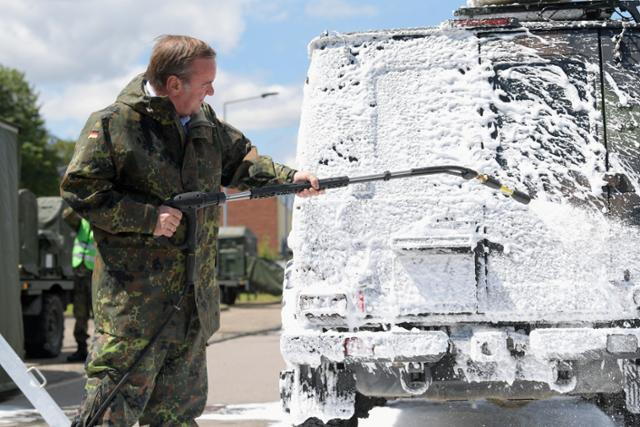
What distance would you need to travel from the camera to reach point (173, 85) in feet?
12.4

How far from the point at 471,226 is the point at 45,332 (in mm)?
8369

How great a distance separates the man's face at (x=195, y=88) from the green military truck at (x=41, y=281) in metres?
8.39

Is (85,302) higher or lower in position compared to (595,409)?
higher

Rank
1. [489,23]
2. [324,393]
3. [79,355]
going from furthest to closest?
[79,355], [489,23], [324,393]

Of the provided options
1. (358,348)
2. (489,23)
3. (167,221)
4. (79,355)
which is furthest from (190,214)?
(79,355)

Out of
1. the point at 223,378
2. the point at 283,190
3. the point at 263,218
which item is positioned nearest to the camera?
the point at 283,190

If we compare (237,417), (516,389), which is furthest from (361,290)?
(237,417)

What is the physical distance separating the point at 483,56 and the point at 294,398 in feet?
6.38

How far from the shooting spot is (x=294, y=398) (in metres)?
5.10

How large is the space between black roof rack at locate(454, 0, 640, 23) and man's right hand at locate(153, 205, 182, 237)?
3.29 metres

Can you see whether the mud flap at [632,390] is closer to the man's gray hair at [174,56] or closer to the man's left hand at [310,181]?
the man's left hand at [310,181]

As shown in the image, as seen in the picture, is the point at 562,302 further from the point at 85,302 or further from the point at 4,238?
the point at 85,302

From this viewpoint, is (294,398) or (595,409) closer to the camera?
(294,398)

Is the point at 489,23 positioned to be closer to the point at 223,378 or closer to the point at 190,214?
the point at 190,214
